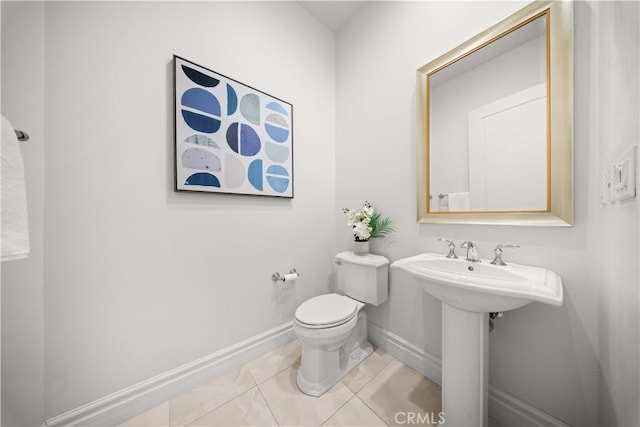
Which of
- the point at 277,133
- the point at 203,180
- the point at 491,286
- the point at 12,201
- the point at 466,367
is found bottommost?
the point at 466,367

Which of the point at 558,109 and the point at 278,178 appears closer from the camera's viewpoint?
the point at 558,109

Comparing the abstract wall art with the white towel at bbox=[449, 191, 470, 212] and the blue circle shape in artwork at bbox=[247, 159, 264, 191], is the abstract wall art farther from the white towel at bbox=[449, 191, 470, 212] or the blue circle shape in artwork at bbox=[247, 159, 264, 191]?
the white towel at bbox=[449, 191, 470, 212]

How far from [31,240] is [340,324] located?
139cm

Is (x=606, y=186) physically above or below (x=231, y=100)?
below

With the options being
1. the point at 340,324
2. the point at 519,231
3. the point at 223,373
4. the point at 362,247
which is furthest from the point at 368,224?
the point at 223,373

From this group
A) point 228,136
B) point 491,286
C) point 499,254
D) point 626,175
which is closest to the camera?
point 626,175

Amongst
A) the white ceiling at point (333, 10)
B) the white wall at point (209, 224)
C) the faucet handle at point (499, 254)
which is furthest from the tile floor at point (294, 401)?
the white ceiling at point (333, 10)

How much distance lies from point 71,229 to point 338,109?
1.85 metres

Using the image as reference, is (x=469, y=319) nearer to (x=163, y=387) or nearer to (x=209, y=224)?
(x=209, y=224)

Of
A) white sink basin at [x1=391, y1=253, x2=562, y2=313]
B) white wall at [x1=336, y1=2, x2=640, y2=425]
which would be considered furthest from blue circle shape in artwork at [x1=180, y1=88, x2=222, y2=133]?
white sink basin at [x1=391, y1=253, x2=562, y2=313]

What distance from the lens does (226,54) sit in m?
1.36

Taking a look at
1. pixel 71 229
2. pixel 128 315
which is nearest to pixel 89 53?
pixel 71 229

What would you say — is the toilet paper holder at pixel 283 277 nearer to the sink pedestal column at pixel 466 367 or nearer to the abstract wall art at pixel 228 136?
the abstract wall art at pixel 228 136

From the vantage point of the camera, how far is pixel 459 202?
1.21 m
